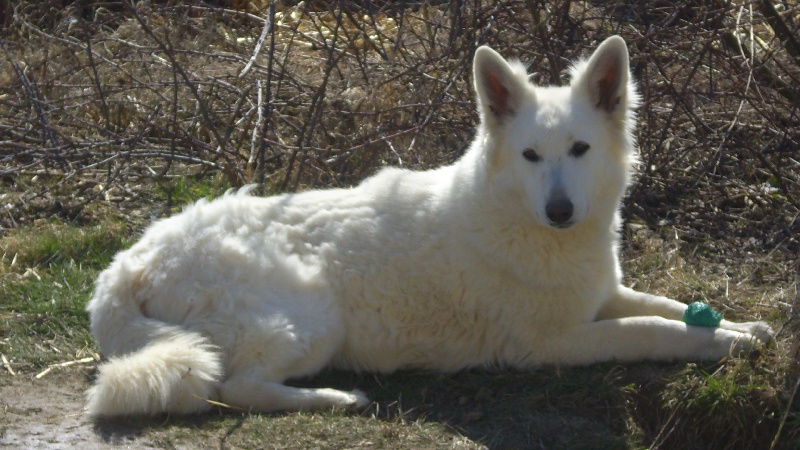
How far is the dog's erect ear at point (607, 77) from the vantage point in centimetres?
402

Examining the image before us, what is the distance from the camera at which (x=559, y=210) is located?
3799mm

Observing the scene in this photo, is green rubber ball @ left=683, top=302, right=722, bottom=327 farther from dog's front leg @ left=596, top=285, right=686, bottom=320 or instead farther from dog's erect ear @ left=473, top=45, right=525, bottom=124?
dog's erect ear @ left=473, top=45, right=525, bottom=124

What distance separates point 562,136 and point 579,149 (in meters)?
0.10

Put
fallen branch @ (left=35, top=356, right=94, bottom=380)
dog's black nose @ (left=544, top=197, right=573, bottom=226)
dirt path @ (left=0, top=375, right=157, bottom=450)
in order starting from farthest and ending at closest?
fallen branch @ (left=35, top=356, right=94, bottom=380) → dog's black nose @ (left=544, top=197, right=573, bottom=226) → dirt path @ (left=0, top=375, right=157, bottom=450)

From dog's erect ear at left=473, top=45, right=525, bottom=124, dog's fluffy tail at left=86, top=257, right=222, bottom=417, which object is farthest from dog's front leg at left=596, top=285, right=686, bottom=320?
dog's fluffy tail at left=86, top=257, right=222, bottom=417

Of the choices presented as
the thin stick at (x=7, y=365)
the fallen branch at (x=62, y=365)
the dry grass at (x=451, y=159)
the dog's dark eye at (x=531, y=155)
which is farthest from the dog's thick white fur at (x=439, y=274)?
the thin stick at (x=7, y=365)

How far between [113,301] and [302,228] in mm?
932

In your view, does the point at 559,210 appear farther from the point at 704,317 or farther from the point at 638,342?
the point at 704,317

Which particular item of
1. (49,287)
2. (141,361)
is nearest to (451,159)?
(49,287)

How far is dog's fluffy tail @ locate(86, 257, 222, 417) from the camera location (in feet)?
11.9

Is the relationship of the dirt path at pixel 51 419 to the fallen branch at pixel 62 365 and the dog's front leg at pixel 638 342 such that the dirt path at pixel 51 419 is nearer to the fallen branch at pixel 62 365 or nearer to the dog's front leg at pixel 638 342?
the fallen branch at pixel 62 365

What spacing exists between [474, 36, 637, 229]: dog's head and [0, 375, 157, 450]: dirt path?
1933 mm

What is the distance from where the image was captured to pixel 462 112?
6277mm

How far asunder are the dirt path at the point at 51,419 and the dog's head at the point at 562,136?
193cm
